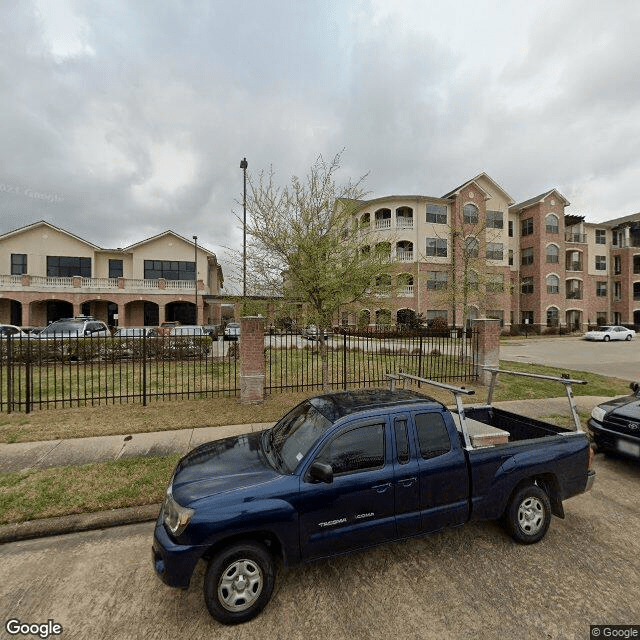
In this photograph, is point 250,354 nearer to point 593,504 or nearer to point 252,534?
point 252,534

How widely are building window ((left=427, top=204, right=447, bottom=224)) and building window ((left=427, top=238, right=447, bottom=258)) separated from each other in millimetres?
2205

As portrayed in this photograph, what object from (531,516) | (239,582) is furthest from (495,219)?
(239,582)

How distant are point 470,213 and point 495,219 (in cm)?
436

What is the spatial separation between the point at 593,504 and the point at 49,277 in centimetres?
3638

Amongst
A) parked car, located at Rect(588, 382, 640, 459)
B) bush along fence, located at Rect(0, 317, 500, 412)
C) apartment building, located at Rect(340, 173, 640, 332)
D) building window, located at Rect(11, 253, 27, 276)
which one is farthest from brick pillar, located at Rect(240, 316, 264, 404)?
building window, located at Rect(11, 253, 27, 276)

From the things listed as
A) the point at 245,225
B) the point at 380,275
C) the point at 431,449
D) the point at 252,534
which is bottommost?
the point at 252,534

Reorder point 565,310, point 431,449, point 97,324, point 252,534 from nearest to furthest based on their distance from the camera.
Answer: point 252,534, point 431,449, point 97,324, point 565,310

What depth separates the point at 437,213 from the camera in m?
36.4

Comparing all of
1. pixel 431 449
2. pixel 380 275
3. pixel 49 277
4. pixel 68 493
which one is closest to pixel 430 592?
pixel 431 449

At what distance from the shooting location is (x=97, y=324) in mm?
19438

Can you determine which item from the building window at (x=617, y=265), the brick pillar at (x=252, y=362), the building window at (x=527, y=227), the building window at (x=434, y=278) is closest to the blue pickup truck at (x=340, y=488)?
the brick pillar at (x=252, y=362)

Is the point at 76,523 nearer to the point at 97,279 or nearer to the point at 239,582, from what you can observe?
the point at 239,582

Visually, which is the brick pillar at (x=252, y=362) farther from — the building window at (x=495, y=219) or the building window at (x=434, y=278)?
the building window at (x=495, y=219)

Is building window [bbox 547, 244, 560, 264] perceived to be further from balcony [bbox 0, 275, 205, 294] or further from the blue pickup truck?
the blue pickup truck
